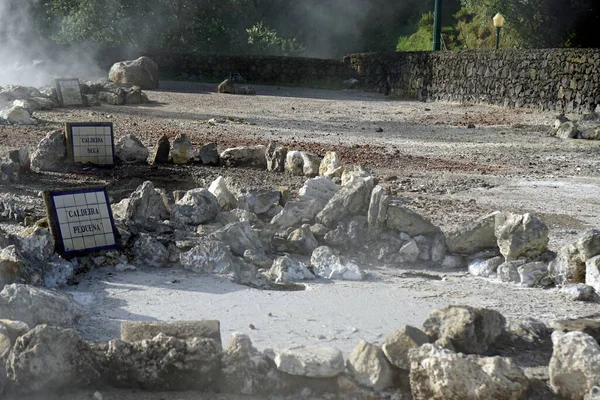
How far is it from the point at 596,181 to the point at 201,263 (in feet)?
17.0

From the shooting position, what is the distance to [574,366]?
330cm

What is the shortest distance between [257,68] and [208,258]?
21737mm

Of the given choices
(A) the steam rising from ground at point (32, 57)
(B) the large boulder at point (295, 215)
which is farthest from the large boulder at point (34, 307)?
(A) the steam rising from ground at point (32, 57)

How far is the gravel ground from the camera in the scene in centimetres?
448

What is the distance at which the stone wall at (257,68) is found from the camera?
1023 inches

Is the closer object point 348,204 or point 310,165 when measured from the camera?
point 348,204

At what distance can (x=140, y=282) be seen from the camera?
5035mm

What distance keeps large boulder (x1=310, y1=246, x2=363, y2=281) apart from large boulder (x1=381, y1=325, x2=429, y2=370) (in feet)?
5.31

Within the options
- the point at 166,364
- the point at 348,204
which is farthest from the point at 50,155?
the point at 166,364

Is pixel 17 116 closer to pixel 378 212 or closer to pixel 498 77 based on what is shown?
pixel 378 212

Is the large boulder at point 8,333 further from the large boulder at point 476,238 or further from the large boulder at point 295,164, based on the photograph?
the large boulder at point 295,164

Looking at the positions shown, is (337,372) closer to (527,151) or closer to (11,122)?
(527,151)

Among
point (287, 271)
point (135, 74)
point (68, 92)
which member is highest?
point (135, 74)

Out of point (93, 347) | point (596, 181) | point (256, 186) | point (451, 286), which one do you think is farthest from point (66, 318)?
point (596, 181)
